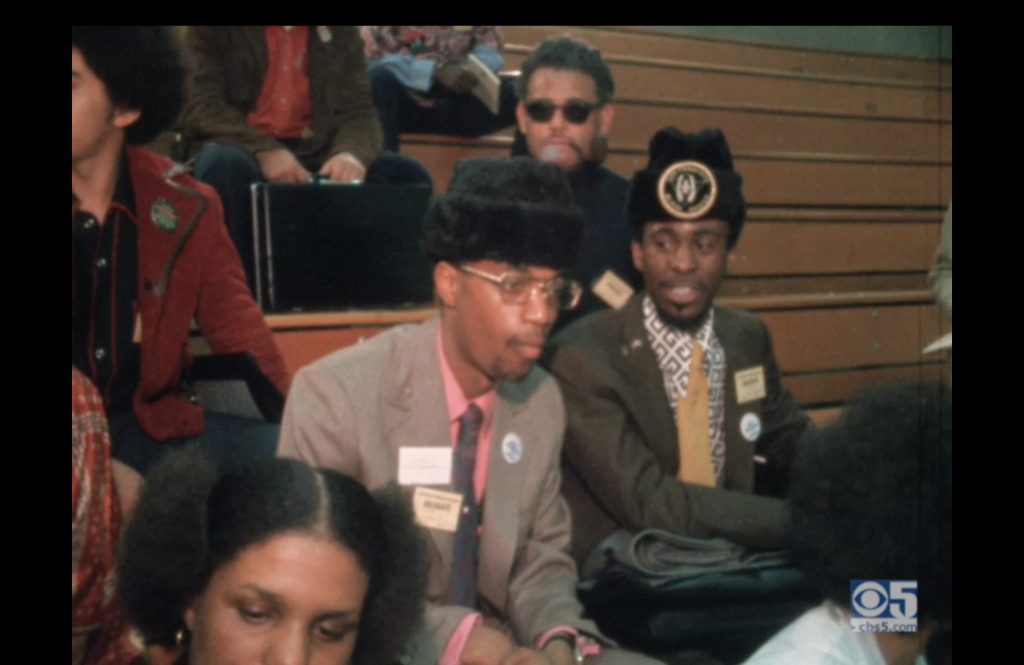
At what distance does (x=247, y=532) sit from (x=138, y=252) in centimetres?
61

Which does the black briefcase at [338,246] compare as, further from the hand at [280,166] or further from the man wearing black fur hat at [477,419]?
the man wearing black fur hat at [477,419]

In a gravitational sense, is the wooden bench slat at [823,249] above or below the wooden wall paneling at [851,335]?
above

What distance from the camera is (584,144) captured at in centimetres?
266

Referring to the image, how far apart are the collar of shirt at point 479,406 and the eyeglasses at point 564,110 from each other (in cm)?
81

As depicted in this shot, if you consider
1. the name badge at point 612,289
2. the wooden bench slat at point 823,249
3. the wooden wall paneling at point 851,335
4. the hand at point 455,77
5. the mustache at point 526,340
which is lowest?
the wooden wall paneling at point 851,335

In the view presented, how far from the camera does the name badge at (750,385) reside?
2.48 m

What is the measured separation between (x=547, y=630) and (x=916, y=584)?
2.00 feet

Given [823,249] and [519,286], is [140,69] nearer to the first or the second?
[519,286]

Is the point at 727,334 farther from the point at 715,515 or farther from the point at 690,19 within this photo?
the point at 690,19

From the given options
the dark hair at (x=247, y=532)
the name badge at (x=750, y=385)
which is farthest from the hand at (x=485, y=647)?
the name badge at (x=750, y=385)

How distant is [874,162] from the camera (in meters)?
2.71

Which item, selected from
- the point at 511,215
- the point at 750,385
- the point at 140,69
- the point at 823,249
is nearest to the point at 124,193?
the point at 140,69

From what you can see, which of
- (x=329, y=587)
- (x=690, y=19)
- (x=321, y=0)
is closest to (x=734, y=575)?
(x=329, y=587)

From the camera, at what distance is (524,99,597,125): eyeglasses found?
2.65 meters
